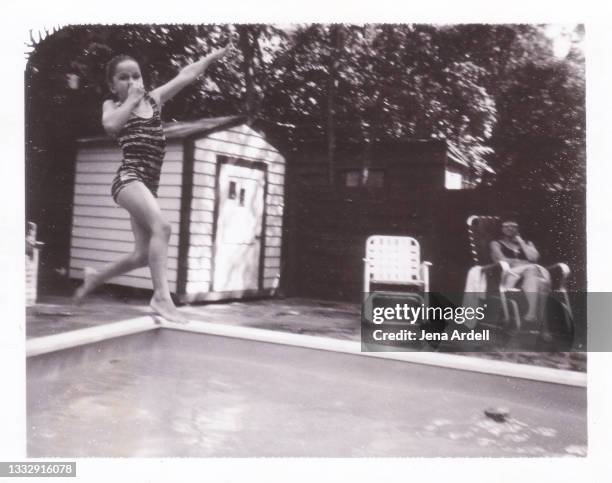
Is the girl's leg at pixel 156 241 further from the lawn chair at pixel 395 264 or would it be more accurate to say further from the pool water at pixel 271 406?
the lawn chair at pixel 395 264

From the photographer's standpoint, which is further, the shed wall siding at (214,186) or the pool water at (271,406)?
the shed wall siding at (214,186)

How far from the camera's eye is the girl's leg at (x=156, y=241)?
106 inches

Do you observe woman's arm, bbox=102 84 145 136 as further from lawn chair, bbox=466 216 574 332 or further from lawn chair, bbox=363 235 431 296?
lawn chair, bbox=466 216 574 332

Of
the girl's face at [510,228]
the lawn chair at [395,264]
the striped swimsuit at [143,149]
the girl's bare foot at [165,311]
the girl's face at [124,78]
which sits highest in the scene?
the girl's face at [124,78]

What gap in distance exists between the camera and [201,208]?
8.87 ft

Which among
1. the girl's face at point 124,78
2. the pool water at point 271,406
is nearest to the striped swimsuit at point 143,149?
the girl's face at point 124,78

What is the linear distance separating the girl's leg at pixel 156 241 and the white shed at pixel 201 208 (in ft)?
0.12

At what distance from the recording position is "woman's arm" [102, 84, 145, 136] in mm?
2680

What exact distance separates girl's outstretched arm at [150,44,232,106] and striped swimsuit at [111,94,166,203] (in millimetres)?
71

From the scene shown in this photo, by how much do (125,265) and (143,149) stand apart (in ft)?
2.02

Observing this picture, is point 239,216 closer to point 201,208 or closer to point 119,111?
point 201,208

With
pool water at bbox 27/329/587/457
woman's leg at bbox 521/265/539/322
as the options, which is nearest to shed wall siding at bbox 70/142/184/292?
pool water at bbox 27/329/587/457
